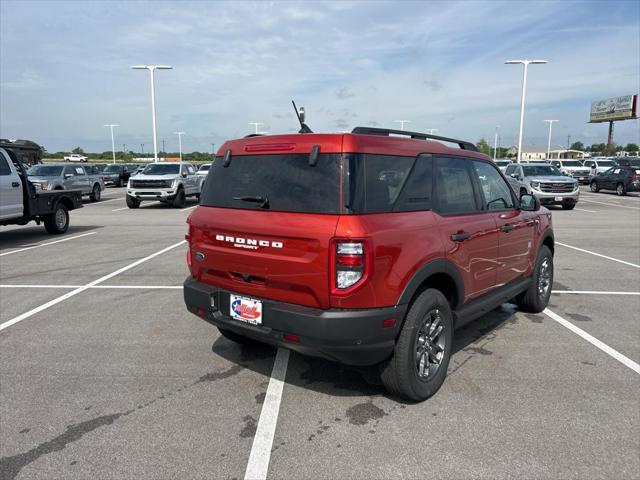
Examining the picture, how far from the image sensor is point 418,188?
349 centimetres

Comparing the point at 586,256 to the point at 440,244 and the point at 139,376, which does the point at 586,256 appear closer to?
the point at 440,244

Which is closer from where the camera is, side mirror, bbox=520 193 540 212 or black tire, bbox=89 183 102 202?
side mirror, bbox=520 193 540 212

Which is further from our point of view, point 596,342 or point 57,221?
point 57,221

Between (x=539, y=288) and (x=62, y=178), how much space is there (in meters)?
20.1

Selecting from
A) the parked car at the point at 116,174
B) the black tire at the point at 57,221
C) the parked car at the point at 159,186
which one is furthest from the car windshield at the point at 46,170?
the parked car at the point at 116,174

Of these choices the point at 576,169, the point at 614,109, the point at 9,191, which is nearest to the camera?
the point at 9,191

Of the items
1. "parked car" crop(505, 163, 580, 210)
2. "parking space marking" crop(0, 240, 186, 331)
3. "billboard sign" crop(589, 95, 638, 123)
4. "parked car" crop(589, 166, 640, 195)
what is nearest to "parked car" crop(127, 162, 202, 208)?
"parking space marking" crop(0, 240, 186, 331)

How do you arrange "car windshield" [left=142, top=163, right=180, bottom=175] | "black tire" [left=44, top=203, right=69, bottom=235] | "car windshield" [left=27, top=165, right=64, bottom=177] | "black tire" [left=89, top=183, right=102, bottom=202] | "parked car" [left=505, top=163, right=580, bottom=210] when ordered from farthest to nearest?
1. "black tire" [left=89, top=183, right=102, bottom=202]
2. "car windshield" [left=27, top=165, right=64, bottom=177]
3. "car windshield" [left=142, top=163, right=180, bottom=175]
4. "parked car" [left=505, top=163, right=580, bottom=210]
5. "black tire" [left=44, top=203, right=69, bottom=235]

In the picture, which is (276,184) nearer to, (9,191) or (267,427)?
(267,427)

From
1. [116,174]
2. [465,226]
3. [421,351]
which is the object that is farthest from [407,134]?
[116,174]

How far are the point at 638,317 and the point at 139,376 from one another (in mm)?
5335

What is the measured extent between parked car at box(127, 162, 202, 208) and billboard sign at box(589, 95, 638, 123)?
7253cm

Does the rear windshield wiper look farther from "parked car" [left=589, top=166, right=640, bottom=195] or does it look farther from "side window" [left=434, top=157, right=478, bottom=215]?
"parked car" [left=589, top=166, right=640, bottom=195]

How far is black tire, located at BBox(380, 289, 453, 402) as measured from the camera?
3271 millimetres
